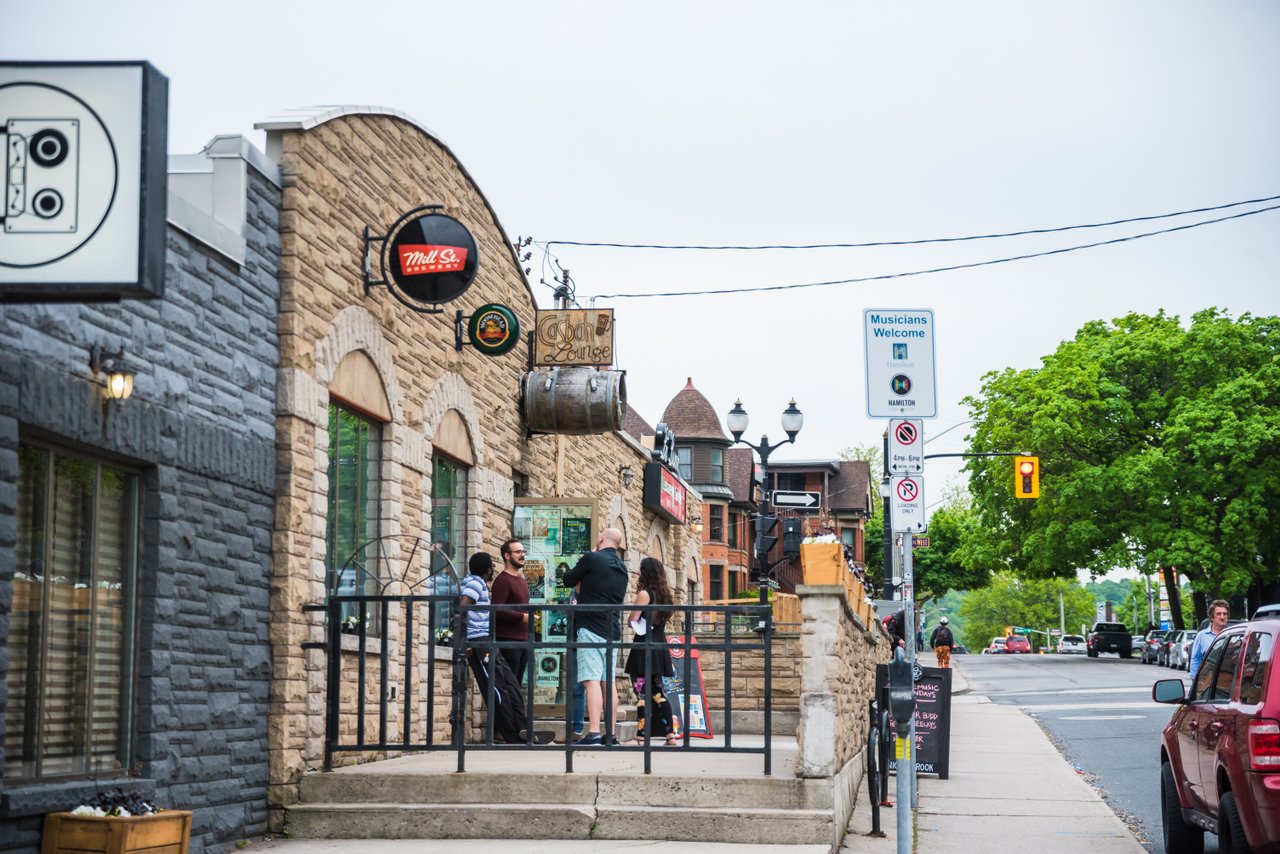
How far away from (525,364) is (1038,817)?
739 cm

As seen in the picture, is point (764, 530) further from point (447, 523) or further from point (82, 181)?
point (82, 181)

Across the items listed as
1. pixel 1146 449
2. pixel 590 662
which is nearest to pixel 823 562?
pixel 590 662

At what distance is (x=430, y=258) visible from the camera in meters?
12.0

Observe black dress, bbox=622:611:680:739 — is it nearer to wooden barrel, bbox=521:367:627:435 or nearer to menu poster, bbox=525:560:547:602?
menu poster, bbox=525:560:547:602

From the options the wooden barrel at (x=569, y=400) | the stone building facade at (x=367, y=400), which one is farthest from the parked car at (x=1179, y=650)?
the stone building facade at (x=367, y=400)

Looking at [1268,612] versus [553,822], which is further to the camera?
[1268,612]

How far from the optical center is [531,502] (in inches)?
639

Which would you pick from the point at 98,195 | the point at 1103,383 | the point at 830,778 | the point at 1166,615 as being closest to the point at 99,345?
the point at 98,195

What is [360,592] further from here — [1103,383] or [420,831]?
[1103,383]

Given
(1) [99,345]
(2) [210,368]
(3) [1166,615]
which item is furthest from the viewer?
(3) [1166,615]

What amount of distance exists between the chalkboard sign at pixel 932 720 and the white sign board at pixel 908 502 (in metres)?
4.28

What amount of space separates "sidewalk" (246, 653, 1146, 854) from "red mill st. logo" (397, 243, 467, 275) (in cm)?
432

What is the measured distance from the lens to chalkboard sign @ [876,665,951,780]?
14859 millimetres

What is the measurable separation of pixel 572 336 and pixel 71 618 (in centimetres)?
935
